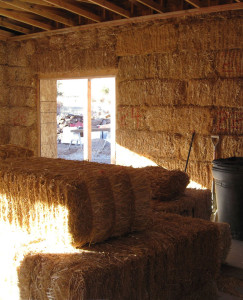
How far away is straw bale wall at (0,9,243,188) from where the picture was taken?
515 centimetres

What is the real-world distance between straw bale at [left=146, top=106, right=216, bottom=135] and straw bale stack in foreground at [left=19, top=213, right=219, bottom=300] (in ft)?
8.39

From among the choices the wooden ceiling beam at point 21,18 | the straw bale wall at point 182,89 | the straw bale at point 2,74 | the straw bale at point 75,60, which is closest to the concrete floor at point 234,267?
the straw bale wall at point 182,89

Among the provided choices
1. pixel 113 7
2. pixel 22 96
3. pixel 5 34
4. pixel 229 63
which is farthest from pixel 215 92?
pixel 5 34

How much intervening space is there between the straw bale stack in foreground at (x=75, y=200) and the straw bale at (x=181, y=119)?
2.84 meters

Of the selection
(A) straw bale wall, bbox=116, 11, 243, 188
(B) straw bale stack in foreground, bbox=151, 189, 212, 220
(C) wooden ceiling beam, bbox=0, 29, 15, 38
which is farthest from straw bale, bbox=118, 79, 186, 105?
(C) wooden ceiling beam, bbox=0, 29, 15, 38

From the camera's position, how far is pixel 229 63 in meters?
5.11

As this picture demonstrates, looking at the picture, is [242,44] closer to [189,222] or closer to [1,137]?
[189,222]

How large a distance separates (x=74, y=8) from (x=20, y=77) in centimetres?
242

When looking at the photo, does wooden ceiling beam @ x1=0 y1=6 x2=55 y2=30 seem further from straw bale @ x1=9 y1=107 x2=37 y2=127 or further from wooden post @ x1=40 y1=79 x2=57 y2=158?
straw bale @ x1=9 y1=107 x2=37 y2=127

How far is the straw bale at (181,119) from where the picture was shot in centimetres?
537

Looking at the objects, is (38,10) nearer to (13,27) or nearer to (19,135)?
(13,27)

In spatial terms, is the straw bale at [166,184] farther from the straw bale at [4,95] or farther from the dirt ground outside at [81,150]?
the dirt ground outside at [81,150]

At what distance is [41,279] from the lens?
2270 mm

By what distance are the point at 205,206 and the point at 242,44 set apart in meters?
2.09
